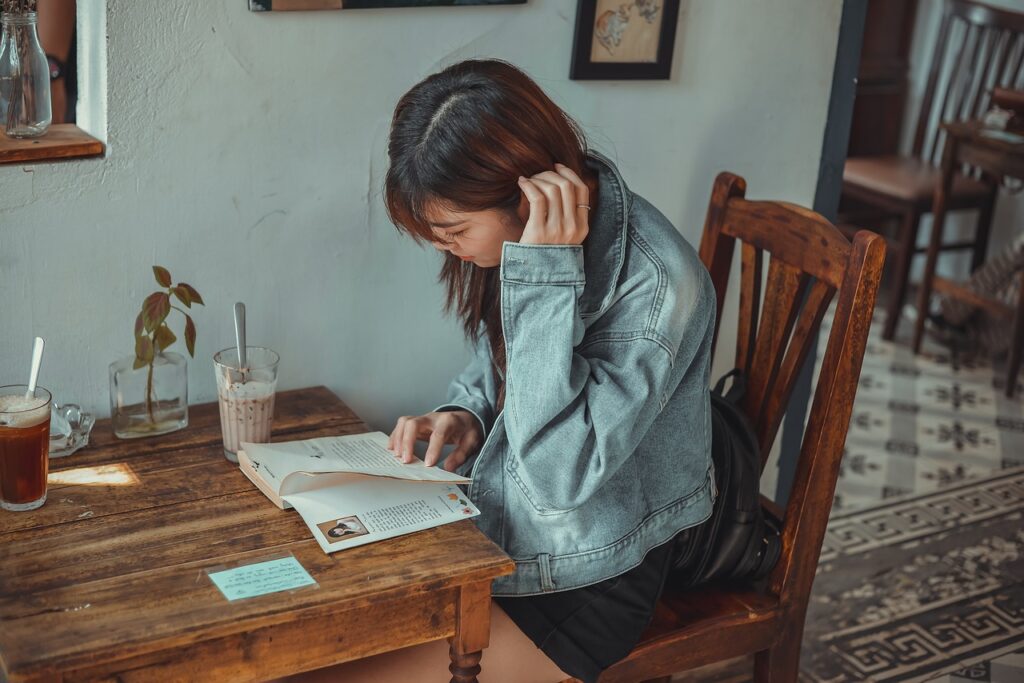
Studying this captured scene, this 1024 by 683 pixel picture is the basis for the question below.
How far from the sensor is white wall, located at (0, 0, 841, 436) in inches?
60.7

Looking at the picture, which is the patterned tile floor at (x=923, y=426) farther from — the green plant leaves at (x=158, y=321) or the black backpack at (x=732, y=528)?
the green plant leaves at (x=158, y=321)

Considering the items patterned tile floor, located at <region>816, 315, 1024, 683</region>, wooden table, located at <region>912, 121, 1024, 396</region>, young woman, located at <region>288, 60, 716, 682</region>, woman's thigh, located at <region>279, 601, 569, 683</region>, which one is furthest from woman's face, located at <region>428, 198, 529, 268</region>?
wooden table, located at <region>912, 121, 1024, 396</region>

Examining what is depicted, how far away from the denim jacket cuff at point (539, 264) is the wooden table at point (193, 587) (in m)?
0.31

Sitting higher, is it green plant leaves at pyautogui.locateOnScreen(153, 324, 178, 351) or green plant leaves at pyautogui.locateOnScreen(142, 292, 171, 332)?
green plant leaves at pyautogui.locateOnScreen(142, 292, 171, 332)

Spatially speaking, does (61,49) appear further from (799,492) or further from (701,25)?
(799,492)

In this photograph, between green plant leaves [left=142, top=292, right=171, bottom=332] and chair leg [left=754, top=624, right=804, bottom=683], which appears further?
chair leg [left=754, top=624, right=804, bottom=683]

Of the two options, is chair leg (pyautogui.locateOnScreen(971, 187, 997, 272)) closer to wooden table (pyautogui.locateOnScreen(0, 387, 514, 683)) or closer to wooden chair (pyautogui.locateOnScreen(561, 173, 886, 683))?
wooden chair (pyautogui.locateOnScreen(561, 173, 886, 683))

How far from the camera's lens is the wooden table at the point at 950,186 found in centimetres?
345

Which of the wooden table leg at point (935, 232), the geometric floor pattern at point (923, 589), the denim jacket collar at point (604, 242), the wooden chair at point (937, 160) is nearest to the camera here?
the denim jacket collar at point (604, 242)

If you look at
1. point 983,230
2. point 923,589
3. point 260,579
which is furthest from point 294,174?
point 983,230

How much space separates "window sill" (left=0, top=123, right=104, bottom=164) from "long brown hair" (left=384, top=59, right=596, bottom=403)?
0.44m

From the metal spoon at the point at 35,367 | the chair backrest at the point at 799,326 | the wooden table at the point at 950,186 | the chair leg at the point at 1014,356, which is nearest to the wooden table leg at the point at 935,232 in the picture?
the wooden table at the point at 950,186

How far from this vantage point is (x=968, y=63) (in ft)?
13.5

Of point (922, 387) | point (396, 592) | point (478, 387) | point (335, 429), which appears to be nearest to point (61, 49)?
point (335, 429)
